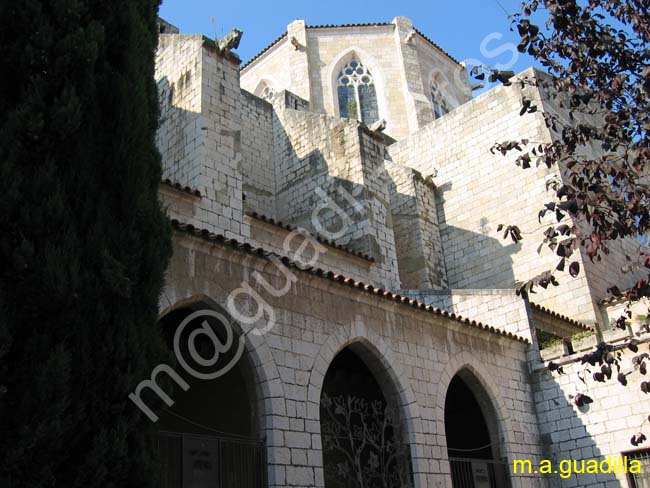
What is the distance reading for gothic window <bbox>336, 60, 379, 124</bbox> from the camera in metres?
23.4

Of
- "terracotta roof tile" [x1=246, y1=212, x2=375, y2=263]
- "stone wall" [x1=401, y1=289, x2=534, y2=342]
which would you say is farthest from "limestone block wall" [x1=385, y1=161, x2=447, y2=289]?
"terracotta roof tile" [x1=246, y1=212, x2=375, y2=263]

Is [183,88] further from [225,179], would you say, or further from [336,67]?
[336,67]

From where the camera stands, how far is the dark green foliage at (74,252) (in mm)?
4273

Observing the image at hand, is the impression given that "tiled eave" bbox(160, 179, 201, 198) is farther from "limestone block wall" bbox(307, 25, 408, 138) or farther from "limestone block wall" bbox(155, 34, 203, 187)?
"limestone block wall" bbox(307, 25, 408, 138)

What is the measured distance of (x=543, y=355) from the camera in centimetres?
1041

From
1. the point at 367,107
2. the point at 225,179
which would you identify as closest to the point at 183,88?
the point at 225,179

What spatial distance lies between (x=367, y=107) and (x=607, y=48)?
18.5 m

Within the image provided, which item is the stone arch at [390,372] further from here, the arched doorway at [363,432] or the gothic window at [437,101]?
the gothic window at [437,101]

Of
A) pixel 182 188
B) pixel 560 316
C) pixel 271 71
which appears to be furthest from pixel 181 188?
pixel 271 71

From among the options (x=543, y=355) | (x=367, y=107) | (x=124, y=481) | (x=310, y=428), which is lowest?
(x=124, y=481)

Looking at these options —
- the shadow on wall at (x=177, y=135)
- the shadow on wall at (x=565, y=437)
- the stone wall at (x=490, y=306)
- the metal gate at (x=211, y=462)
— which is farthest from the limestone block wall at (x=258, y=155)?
the metal gate at (x=211, y=462)

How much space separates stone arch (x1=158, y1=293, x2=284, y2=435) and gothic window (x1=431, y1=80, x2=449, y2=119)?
18779 millimetres

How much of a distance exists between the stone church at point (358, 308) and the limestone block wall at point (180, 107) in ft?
0.11

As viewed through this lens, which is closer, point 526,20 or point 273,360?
point 526,20
